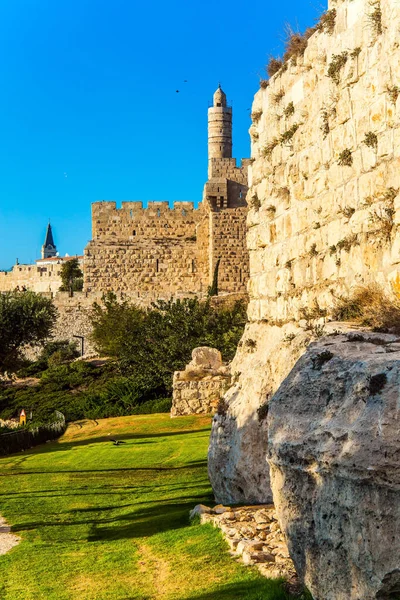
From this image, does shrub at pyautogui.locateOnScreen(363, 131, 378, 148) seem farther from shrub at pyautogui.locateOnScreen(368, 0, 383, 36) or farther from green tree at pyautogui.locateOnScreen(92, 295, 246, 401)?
green tree at pyautogui.locateOnScreen(92, 295, 246, 401)

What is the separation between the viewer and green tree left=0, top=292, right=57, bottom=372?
24000 millimetres

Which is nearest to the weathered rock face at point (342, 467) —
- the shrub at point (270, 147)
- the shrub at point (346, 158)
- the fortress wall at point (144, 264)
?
the shrub at point (346, 158)

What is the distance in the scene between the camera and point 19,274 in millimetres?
53094

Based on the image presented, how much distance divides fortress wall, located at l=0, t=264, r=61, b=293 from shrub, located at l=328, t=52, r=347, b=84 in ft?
155

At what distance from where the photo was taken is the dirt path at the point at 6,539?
22.7 feet

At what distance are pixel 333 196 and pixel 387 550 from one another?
10.4 ft

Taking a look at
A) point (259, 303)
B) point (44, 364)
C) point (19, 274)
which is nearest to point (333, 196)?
point (259, 303)

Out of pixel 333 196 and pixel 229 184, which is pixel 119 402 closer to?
pixel 229 184

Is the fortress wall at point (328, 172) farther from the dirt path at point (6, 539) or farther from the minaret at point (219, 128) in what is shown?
the minaret at point (219, 128)

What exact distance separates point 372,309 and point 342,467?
63.5 inches

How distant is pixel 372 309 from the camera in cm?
476

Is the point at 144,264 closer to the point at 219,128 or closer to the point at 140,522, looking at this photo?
the point at 219,128

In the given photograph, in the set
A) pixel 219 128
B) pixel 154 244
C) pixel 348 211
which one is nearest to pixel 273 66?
pixel 348 211

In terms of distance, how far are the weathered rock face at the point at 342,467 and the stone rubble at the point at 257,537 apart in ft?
1.86
